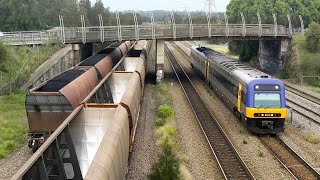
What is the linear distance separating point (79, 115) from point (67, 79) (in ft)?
19.7

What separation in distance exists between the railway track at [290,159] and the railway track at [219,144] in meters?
1.88

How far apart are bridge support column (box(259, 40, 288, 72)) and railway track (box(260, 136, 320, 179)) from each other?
28088mm

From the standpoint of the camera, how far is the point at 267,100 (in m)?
20.1

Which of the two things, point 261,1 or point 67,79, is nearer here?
point 67,79

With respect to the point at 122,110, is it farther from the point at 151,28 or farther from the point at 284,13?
the point at 284,13

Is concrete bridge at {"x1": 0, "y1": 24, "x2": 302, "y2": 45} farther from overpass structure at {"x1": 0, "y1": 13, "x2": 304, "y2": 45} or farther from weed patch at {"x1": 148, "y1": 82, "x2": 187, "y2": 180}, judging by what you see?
weed patch at {"x1": 148, "y1": 82, "x2": 187, "y2": 180}

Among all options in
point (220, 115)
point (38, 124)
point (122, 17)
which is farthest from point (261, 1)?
point (38, 124)

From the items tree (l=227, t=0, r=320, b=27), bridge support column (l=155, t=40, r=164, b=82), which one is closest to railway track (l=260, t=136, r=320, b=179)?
bridge support column (l=155, t=40, r=164, b=82)

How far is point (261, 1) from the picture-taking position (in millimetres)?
70438

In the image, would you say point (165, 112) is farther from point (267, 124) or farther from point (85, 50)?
point (85, 50)

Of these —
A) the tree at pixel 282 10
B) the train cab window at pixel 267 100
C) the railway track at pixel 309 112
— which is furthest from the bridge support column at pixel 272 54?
the train cab window at pixel 267 100

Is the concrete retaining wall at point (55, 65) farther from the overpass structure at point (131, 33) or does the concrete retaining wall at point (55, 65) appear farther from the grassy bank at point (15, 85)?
the overpass structure at point (131, 33)

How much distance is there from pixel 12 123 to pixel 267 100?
14.7 meters

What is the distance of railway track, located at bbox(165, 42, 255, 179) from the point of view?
51.9 feet
